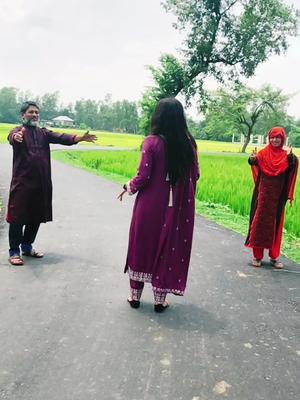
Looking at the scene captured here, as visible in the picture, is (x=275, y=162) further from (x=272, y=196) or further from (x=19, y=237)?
(x=19, y=237)

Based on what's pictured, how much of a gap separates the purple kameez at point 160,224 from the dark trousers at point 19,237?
6.34ft

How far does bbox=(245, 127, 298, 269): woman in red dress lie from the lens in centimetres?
617

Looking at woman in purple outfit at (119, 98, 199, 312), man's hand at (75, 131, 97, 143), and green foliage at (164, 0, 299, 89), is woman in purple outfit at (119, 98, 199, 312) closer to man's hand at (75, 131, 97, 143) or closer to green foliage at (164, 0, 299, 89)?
man's hand at (75, 131, 97, 143)

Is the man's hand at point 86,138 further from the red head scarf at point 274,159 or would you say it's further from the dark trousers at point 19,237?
the red head scarf at point 274,159

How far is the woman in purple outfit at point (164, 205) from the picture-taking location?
4.19 metres

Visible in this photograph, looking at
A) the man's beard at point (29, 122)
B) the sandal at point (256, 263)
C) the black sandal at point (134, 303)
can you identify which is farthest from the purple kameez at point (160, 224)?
the sandal at point (256, 263)

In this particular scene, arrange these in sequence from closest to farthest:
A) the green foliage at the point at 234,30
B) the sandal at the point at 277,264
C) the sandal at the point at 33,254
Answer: the sandal at the point at 33,254 < the sandal at the point at 277,264 < the green foliage at the point at 234,30

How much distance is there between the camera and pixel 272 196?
6.28 m

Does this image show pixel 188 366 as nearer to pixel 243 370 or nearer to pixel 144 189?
pixel 243 370

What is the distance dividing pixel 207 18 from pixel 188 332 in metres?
34.2

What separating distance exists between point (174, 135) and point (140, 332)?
164 cm

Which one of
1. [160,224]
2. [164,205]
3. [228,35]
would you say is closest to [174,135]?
[164,205]

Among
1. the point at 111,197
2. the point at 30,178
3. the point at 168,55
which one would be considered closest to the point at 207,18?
the point at 168,55

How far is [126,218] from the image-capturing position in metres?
8.96
